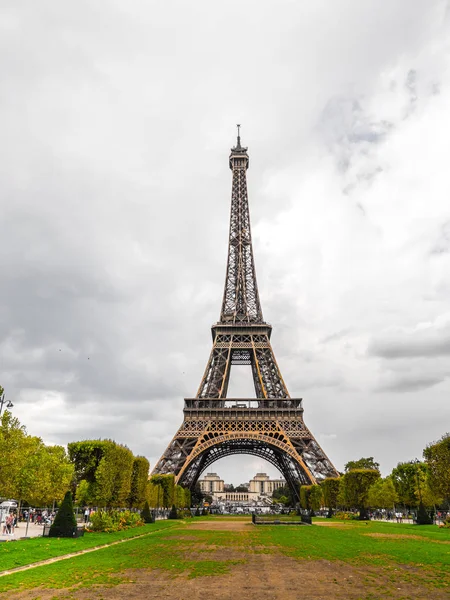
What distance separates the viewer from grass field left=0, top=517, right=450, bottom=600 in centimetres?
1229

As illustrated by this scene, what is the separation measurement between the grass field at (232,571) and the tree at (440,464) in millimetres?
11790

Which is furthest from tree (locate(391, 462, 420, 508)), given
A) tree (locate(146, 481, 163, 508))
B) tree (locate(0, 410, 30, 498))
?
tree (locate(0, 410, 30, 498))

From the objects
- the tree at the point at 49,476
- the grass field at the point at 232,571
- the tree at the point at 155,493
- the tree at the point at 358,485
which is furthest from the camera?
the tree at the point at 155,493

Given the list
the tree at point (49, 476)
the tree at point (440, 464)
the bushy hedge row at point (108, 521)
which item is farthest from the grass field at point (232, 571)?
the tree at point (440, 464)

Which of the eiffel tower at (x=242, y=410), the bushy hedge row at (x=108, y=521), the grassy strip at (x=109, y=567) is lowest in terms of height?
the grassy strip at (x=109, y=567)

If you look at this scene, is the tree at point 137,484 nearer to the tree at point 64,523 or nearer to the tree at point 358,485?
the tree at point 64,523

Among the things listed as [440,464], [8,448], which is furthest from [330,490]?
[8,448]

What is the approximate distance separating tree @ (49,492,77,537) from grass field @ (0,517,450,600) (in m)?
2.43

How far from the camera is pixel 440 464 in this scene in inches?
1415

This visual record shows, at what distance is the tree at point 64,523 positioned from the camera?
86.9 ft

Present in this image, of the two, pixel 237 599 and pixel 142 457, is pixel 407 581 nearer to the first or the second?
pixel 237 599

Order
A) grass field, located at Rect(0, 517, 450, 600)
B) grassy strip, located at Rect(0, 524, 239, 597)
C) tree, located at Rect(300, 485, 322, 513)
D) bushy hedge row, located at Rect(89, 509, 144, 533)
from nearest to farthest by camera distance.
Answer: grass field, located at Rect(0, 517, 450, 600)
grassy strip, located at Rect(0, 524, 239, 597)
bushy hedge row, located at Rect(89, 509, 144, 533)
tree, located at Rect(300, 485, 322, 513)

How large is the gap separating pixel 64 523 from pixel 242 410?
40.0 m

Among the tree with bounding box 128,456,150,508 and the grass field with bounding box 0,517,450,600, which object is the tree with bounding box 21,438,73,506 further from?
the grass field with bounding box 0,517,450,600
